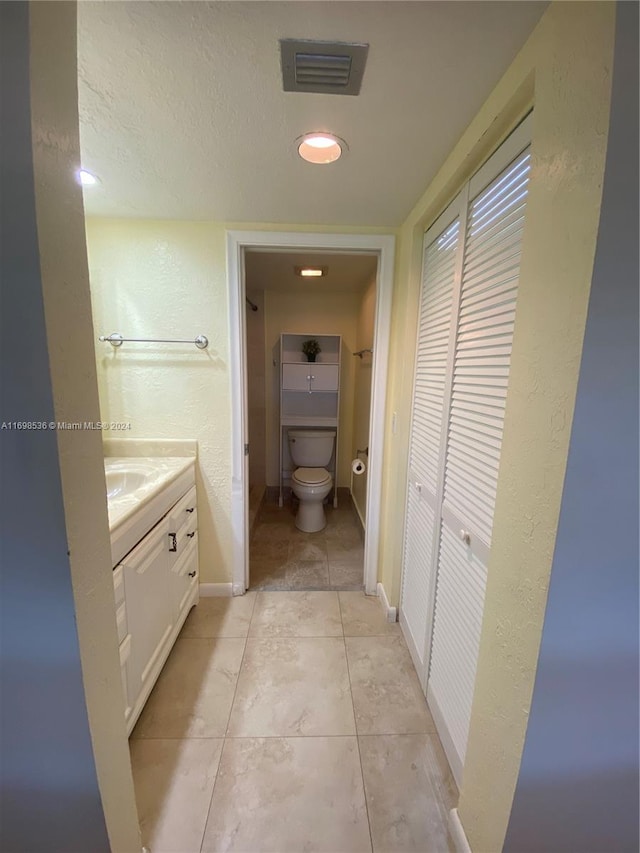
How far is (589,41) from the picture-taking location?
51cm

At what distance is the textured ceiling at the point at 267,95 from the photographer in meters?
0.67

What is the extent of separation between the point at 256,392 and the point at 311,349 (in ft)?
2.43

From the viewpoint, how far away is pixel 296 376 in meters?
3.17

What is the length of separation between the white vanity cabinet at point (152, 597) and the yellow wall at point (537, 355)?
1111 mm

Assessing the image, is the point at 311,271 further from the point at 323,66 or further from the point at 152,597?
the point at 152,597

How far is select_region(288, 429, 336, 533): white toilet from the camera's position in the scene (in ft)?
8.98

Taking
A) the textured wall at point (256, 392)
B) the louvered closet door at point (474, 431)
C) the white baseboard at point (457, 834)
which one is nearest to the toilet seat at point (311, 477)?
the textured wall at point (256, 392)

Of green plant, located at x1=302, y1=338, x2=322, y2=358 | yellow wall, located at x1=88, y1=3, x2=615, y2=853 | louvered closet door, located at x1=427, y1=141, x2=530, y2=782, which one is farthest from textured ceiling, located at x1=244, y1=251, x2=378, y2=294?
louvered closet door, located at x1=427, y1=141, x2=530, y2=782

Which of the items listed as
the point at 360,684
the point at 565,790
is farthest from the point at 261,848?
the point at 565,790

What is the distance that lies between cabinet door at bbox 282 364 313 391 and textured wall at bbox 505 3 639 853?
2742mm

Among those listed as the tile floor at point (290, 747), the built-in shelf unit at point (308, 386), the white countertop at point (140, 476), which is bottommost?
the tile floor at point (290, 747)

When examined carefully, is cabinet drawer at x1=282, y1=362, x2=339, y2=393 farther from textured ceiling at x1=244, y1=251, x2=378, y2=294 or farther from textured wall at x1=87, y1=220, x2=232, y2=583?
textured wall at x1=87, y1=220, x2=232, y2=583

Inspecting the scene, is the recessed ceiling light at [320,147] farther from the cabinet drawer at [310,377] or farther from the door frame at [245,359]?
the cabinet drawer at [310,377]

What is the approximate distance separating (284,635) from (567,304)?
6.03 ft
